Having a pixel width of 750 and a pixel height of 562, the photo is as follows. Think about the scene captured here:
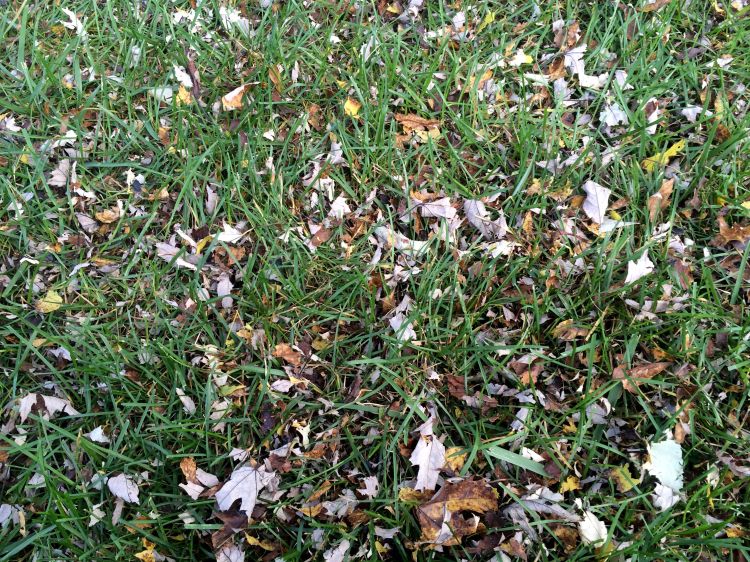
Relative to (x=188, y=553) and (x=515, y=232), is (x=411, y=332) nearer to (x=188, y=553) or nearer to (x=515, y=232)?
(x=515, y=232)

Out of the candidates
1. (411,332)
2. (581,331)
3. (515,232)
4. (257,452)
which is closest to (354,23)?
(515,232)

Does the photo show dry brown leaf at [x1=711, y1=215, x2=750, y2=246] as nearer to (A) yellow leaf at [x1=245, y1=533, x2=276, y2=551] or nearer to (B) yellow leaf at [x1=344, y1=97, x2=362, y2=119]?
(B) yellow leaf at [x1=344, y1=97, x2=362, y2=119]

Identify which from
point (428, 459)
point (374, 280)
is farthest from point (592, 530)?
point (374, 280)

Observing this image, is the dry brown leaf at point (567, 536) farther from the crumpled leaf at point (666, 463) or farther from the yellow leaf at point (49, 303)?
the yellow leaf at point (49, 303)

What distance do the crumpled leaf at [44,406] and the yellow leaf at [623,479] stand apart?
2.19 metres

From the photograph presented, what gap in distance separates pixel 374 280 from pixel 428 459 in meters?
0.84

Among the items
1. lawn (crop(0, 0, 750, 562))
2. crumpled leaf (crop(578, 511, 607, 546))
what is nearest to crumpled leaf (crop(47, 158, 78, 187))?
lawn (crop(0, 0, 750, 562))

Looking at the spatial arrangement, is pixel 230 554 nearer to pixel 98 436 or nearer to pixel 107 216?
pixel 98 436

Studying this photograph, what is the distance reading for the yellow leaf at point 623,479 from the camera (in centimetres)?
214

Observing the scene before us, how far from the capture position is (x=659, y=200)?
2.68 metres

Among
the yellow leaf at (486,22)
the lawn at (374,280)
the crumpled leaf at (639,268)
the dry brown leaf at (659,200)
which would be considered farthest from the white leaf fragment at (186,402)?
the yellow leaf at (486,22)

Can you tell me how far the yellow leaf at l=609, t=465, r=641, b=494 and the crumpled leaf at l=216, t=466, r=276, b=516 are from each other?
1.31m

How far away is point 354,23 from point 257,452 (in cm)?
247

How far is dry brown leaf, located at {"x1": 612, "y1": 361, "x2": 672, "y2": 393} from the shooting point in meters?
2.31
